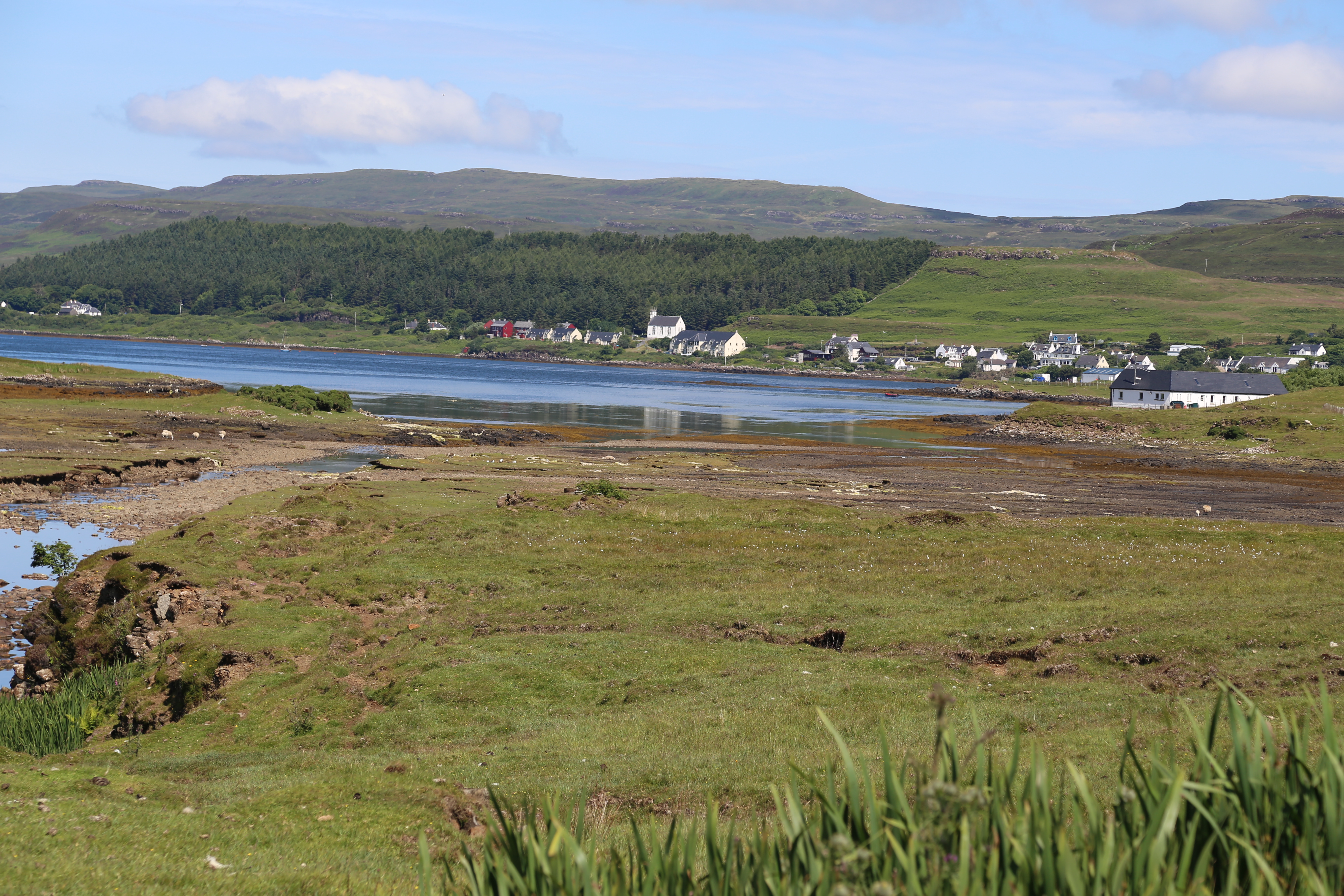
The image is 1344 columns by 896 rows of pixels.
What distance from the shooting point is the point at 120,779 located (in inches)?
489

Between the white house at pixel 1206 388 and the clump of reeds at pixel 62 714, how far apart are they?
132 m

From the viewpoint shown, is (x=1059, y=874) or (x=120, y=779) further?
(x=120, y=779)

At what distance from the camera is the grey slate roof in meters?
131

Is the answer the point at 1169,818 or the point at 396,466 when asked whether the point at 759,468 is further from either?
the point at 1169,818

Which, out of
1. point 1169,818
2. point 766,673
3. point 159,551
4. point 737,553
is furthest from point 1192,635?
point 159,551

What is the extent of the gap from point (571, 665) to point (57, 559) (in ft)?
64.5

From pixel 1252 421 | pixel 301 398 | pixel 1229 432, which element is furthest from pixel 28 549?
pixel 1252 421

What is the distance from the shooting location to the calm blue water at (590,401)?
329ft

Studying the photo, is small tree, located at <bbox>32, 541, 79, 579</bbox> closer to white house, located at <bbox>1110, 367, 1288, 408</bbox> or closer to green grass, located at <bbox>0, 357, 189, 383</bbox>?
green grass, located at <bbox>0, 357, 189, 383</bbox>

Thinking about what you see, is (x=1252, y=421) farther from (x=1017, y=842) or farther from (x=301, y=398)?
(x=1017, y=842)

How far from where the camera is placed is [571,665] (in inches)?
773

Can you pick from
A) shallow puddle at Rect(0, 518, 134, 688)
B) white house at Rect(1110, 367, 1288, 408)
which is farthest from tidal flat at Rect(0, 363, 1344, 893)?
white house at Rect(1110, 367, 1288, 408)

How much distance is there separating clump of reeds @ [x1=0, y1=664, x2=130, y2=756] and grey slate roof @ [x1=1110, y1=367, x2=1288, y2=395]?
446ft

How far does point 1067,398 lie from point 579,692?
571ft
